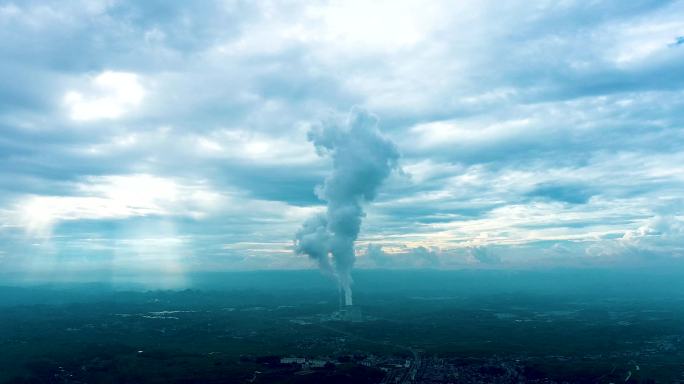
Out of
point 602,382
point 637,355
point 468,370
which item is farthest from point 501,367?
point 637,355

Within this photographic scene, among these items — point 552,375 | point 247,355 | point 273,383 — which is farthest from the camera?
point 247,355

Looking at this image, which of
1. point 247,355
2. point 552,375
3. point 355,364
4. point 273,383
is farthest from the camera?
point 247,355

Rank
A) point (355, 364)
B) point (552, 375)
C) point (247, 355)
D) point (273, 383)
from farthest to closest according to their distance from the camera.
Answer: point (247, 355) → point (355, 364) → point (552, 375) → point (273, 383)

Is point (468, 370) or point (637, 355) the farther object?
point (637, 355)

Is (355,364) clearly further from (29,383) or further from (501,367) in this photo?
(29,383)

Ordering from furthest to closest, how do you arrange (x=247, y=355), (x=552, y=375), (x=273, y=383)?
(x=247, y=355) → (x=552, y=375) → (x=273, y=383)

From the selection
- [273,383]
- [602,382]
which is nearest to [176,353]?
[273,383]

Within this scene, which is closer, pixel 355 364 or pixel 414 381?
pixel 414 381

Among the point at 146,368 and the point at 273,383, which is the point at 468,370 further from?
the point at 146,368
